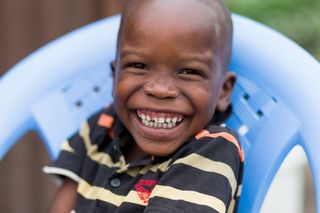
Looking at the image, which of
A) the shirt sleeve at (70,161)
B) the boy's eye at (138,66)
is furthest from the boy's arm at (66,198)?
the boy's eye at (138,66)

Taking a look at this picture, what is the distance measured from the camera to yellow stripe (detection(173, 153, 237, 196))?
1.34 meters

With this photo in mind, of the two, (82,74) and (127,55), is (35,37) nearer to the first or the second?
(82,74)

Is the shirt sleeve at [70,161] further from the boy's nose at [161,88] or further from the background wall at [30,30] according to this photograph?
the background wall at [30,30]

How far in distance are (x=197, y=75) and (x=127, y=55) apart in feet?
0.53

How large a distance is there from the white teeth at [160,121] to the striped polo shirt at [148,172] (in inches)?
2.1

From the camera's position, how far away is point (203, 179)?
1325 mm

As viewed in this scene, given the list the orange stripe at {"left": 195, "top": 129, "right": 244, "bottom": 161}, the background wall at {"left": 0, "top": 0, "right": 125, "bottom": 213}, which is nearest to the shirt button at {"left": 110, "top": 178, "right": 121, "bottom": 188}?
the orange stripe at {"left": 195, "top": 129, "right": 244, "bottom": 161}

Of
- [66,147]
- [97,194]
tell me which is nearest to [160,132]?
[97,194]

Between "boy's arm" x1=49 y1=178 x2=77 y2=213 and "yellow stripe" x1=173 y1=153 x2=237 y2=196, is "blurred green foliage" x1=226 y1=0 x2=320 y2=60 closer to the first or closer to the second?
"boy's arm" x1=49 y1=178 x2=77 y2=213

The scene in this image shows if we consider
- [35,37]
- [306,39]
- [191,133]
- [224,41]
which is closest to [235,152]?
[191,133]

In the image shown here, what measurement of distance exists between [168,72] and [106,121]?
0.32 metres

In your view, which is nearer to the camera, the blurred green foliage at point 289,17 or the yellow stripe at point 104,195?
the yellow stripe at point 104,195

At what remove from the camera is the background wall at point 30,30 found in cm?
245

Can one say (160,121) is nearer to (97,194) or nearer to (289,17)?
(97,194)
